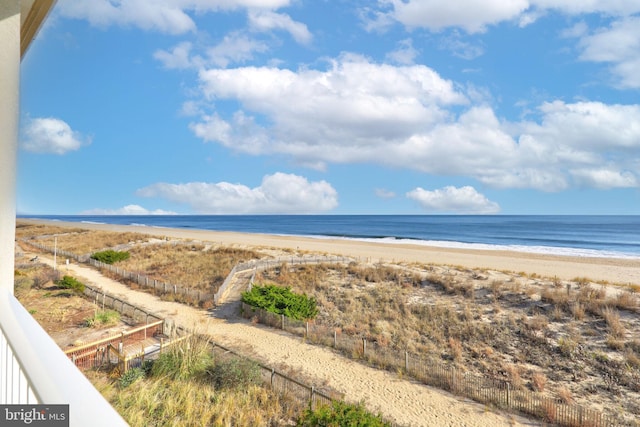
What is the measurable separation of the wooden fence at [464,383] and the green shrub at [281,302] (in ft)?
4.73

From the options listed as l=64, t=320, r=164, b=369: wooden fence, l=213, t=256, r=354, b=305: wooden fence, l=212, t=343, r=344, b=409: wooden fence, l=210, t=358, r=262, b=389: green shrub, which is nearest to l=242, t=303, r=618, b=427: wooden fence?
l=212, t=343, r=344, b=409: wooden fence

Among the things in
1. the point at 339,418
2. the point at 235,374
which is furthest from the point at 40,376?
the point at 235,374

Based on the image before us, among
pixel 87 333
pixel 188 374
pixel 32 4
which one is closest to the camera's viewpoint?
pixel 32 4

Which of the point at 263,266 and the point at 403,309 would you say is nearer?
the point at 403,309

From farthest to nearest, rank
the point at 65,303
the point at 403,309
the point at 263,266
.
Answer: the point at 263,266 < the point at 403,309 < the point at 65,303

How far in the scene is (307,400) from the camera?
9523mm

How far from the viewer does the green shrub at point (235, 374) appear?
30.4 feet

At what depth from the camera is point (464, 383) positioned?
10711 mm

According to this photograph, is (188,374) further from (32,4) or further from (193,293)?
(193,293)

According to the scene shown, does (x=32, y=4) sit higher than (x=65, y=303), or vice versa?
(x=32, y=4)

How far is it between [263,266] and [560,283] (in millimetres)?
18685

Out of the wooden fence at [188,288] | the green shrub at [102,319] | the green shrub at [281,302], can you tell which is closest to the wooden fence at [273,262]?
the wooden fence at [188,288]

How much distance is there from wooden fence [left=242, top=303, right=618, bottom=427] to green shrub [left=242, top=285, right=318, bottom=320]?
1.44m

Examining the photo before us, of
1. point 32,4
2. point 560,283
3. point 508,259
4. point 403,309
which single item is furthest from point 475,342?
point 508,259
